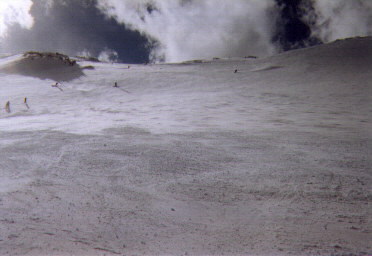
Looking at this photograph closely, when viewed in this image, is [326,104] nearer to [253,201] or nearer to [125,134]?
[125,134]

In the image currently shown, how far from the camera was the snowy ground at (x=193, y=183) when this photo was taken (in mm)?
1417

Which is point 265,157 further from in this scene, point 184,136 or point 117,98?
point 117,98

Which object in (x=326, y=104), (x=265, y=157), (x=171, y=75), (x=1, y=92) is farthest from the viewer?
(x=171, y=75)

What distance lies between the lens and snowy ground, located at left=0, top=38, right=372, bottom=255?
1.42 m

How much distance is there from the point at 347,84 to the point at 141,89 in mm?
6326

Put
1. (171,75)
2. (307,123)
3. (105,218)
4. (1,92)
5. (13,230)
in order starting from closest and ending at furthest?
(13,230), (105,218), (307,123), (1,92), (171,75)

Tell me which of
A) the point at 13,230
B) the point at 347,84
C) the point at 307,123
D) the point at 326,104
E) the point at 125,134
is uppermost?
the point at 347,84

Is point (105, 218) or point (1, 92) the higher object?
point (1, 92)

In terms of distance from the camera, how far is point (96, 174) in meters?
2.33

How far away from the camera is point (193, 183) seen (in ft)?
7.13

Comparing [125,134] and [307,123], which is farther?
[307,123]

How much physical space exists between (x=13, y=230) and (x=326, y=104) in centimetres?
625

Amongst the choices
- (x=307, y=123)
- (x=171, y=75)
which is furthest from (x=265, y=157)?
(x=171, y=75)

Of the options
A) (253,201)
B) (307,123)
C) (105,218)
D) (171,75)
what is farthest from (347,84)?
(105,218)
